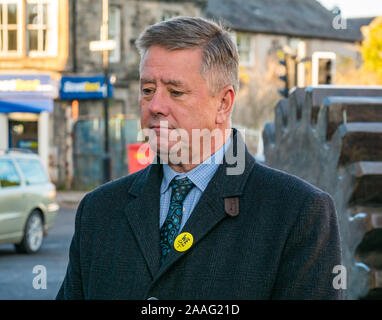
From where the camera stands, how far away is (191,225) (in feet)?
→ 7.99

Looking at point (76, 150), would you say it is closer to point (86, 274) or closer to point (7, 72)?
point (7, 72)

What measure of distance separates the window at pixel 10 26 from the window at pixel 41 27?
36 cm

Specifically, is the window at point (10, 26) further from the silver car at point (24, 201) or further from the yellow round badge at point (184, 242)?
the yellow round badge at point (184, 242)

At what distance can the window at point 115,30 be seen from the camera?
1114 inches

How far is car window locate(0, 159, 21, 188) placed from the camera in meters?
11.8

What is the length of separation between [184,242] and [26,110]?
82.1ft

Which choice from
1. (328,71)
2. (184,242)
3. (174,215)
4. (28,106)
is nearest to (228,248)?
(184,242)

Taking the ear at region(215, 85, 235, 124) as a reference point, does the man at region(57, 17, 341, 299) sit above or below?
below

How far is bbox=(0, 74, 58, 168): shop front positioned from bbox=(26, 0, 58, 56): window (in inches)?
46.3

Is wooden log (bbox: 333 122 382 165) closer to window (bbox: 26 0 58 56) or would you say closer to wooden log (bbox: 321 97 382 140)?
wooden log (bbox: 321 97 382 140)

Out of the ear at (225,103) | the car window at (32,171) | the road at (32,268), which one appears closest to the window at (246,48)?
the road at (32,268)

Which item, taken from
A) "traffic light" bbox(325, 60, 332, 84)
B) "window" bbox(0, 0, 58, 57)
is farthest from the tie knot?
"window" bbox(0, 0, 58, 57)

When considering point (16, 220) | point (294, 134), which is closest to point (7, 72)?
point (16, 220)
